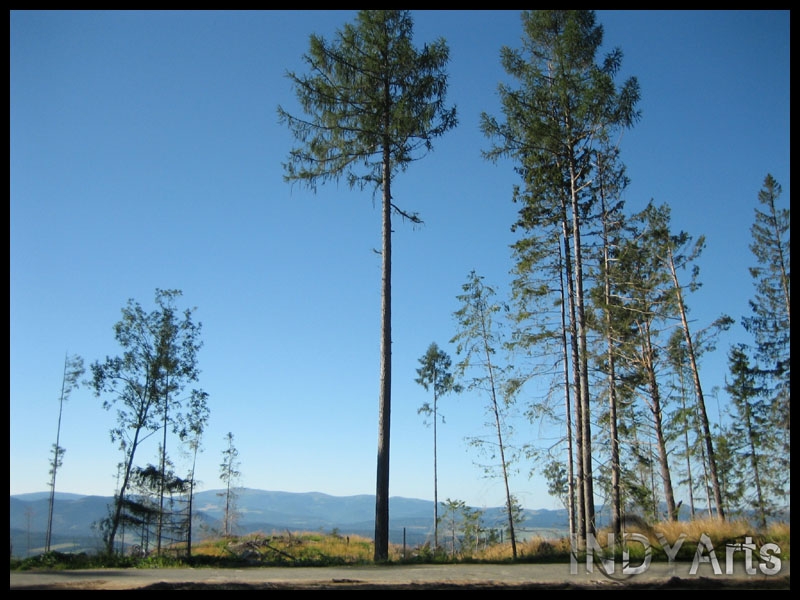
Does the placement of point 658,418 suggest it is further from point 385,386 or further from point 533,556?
point 385,386

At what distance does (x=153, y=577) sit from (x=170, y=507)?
67.1ft

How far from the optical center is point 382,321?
519 inches

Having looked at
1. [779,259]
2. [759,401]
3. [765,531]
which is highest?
[779,259]

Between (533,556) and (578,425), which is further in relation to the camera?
(578,425)

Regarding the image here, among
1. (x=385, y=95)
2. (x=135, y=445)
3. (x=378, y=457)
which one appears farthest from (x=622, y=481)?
(x=135, y=445)

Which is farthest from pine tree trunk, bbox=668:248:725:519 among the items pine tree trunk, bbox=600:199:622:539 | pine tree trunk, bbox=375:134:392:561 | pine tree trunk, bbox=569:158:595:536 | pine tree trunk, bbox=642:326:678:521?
pine tree trunk, bbox=375:134:392:561

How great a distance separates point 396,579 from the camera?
7.49 metres

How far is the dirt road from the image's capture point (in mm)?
6812

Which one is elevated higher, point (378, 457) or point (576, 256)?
point (576, 256)

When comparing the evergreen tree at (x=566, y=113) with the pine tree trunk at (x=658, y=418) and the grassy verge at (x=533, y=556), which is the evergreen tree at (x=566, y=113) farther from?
the pine tree trunk at (x=658, y=418)

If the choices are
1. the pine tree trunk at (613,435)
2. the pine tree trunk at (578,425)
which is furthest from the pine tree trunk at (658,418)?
the pine tree trunk at (578,425)

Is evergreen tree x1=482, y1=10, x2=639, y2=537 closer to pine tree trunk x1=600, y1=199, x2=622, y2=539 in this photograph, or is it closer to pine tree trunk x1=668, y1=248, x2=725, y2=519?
pine tree trunk x1=600, y1=199, x2=622, y2=539

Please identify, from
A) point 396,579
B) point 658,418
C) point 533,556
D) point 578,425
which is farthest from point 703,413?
point 396,579

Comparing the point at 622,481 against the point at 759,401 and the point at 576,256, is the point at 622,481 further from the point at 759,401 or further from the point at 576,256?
the point at 759,401
